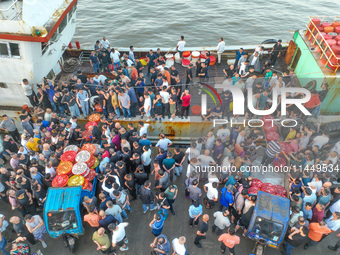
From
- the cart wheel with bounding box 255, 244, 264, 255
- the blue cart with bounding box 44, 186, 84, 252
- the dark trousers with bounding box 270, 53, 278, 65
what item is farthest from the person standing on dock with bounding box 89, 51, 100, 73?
the cart wheel with bounding box 255, 244, 264, 255

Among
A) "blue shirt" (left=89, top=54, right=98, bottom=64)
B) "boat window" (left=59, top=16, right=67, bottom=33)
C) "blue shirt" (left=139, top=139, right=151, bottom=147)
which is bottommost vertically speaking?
"blue shirt" (left=139, top=139, right=151, bottom=147)

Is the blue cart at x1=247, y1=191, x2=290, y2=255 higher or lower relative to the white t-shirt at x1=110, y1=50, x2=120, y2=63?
lower

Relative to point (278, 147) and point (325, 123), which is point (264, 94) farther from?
point (325, 123)

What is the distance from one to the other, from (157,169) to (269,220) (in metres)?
3.70

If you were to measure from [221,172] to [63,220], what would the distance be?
538 cm

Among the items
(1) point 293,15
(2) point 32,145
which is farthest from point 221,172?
(1) point 293,15

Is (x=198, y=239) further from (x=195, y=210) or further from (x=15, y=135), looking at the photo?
(x=15, y=135)

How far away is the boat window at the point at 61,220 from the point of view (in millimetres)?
7457

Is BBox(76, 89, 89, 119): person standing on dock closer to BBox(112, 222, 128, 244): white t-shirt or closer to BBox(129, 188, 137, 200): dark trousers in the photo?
BBox(129, 188, 137, 200): dark trousers

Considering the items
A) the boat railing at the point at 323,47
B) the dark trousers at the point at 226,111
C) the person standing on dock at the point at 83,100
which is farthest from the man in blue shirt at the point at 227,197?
the boat railing at the point at 323,47

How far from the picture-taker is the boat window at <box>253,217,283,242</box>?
7094mm

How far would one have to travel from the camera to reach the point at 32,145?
31.0 ft

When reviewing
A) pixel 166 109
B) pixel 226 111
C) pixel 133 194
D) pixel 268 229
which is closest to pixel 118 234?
pixel 133 194

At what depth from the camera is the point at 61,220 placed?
7.46 metres
